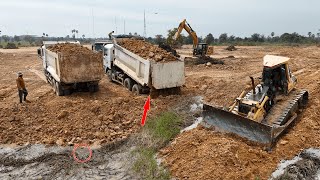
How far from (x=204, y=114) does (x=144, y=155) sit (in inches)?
89.1

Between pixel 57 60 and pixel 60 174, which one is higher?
pixel 57 60

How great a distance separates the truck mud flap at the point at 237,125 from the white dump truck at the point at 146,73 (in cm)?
396

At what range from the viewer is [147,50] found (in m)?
14.5

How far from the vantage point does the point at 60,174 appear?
7.94m

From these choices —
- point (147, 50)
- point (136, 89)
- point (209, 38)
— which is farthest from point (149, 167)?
point (209, 38)

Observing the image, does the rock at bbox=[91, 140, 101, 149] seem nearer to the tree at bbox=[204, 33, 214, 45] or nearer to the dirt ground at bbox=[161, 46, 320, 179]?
the dirt ground at bbox=[161, 46, 320, 179]

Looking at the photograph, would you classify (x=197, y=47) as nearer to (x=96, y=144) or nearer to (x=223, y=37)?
(x=96, y=144)

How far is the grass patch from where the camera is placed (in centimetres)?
782

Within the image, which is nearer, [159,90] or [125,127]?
[125,127]

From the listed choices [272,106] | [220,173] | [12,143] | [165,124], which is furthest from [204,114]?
[12,143]

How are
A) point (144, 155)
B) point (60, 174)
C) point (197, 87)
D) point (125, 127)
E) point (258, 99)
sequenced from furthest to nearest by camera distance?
point (197, 87), point (125, 127), point (258, 99), point (144, 155), point (60, 174)

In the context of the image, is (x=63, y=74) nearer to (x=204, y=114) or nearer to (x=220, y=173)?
(x=204, y=114)

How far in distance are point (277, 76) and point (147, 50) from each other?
5.58 metres

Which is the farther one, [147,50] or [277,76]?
[147,50]
